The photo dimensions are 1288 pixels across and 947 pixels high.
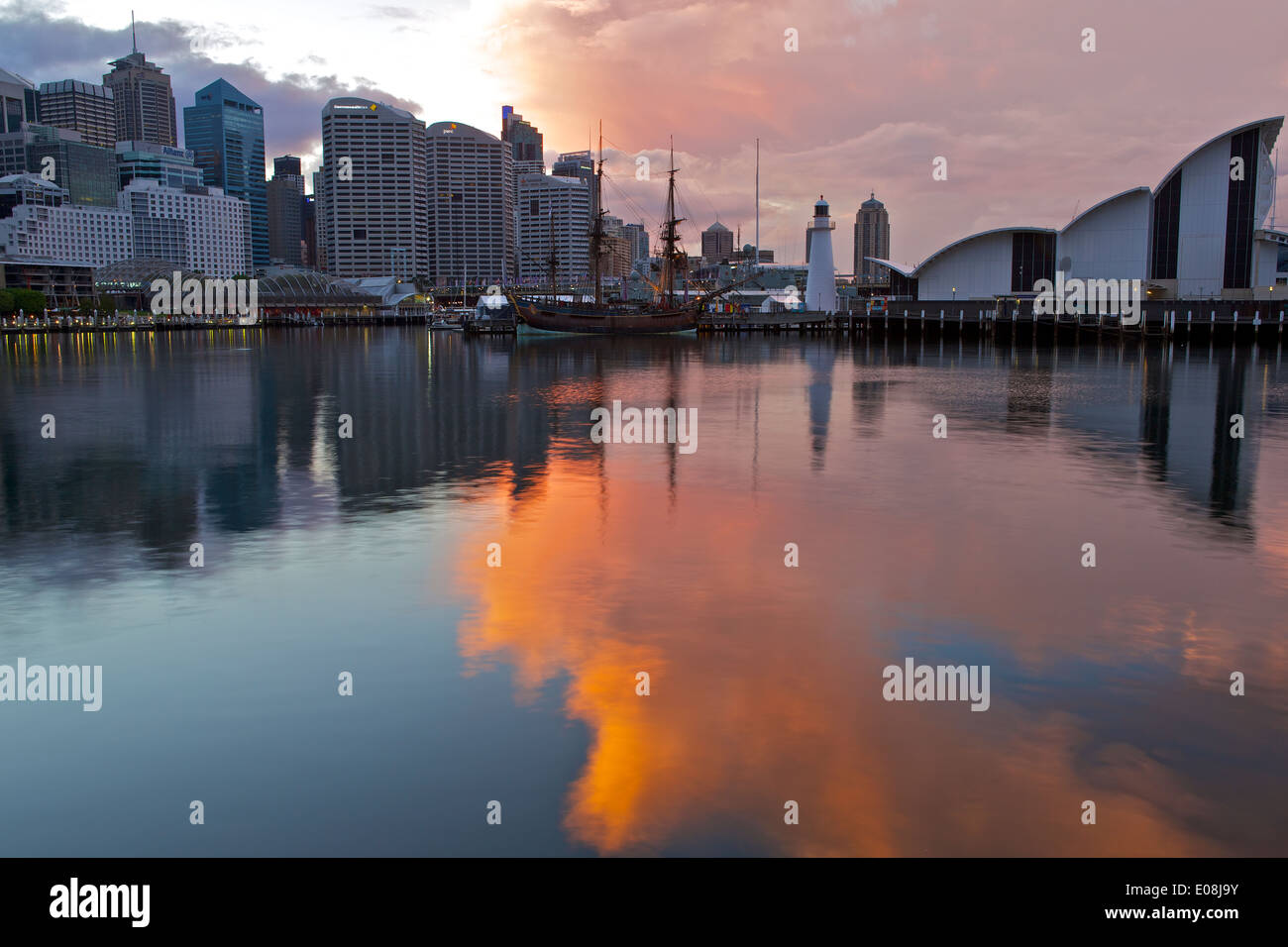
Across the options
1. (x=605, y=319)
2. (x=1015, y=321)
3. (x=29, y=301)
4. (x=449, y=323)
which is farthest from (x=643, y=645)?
(x=29, y=301)

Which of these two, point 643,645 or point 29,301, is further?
point 29,301

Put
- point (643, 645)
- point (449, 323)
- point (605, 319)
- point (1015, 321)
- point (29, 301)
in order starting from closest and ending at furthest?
1. point (643, 645)
2. point (1015, 321)
3. point (605, 319)
4. point (449, 323)
5. point (29, 301)

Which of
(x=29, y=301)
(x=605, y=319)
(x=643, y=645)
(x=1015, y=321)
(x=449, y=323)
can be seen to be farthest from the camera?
(x=29, y=301)

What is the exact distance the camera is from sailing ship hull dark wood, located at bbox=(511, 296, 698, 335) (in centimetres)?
11706

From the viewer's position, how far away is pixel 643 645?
413 inches

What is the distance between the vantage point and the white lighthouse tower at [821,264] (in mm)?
120562

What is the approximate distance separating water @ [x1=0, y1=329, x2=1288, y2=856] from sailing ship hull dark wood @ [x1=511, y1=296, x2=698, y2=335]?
93.8 m

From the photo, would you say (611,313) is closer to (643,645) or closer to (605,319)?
(605,319)

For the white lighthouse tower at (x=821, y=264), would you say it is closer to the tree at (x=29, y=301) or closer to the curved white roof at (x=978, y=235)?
the curved white roof at (x=978, y=235)

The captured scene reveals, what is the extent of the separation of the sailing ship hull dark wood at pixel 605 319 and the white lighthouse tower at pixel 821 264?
15.5 meters

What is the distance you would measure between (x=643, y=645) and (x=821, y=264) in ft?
394

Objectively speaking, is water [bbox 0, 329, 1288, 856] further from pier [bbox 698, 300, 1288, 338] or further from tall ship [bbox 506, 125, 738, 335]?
tall ship [bbox 506, 125, 738, 335]
